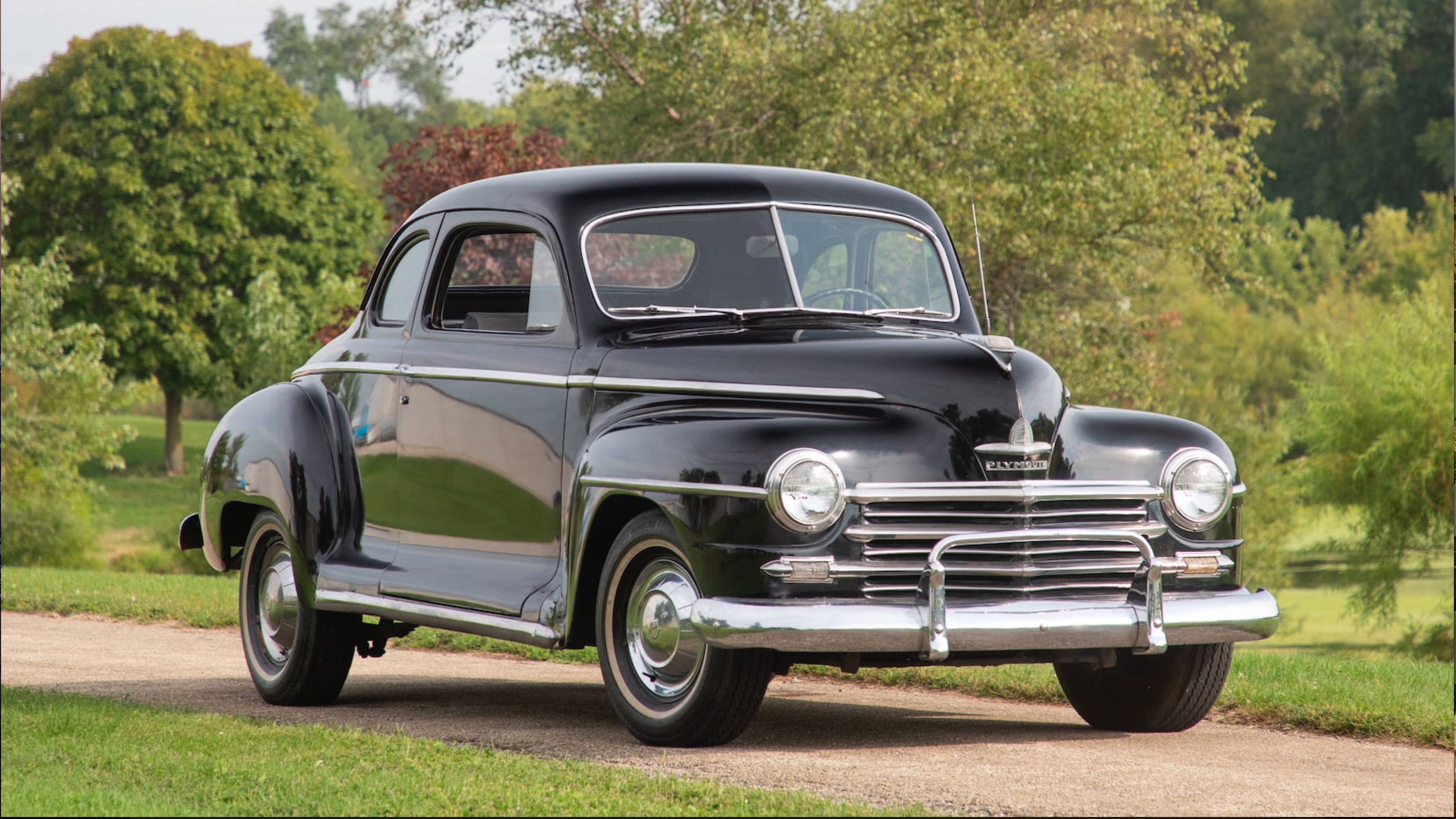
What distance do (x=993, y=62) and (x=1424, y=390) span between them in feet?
22.5

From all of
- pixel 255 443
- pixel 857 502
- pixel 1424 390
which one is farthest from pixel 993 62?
pixel 857 502

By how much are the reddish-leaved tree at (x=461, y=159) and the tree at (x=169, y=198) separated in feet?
53.8

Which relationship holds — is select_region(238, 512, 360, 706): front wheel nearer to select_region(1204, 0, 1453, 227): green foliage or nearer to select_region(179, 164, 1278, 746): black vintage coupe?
select_region(179, 164, 1278, 746): black vintage coupe

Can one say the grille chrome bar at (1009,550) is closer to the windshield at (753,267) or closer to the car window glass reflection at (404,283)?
the windshield at (753,267)

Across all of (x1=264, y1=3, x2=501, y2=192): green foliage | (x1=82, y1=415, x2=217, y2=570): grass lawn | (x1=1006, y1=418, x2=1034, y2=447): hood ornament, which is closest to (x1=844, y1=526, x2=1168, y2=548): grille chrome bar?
(x1=1006, y1=418, x2=1034, y2=447): hood ornament

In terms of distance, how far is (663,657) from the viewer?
6117 millimetres

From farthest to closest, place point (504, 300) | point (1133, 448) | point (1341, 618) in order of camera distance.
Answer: point (1341, 618) → point (504, 300) → point (1133, 448)

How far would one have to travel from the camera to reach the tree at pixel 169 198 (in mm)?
38500

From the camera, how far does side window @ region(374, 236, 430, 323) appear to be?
789cm

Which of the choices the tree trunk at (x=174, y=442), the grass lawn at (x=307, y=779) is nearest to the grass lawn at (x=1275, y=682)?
the grass lawn at (x=307, y=779)

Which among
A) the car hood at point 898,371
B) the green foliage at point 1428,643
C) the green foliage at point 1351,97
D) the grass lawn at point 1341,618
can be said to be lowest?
the grass lawn at point 1341,618

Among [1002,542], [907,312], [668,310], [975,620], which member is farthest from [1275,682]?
[668,310]

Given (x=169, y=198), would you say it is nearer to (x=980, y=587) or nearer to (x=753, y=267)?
(x=753, y=267)

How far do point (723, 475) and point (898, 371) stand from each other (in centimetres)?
77
